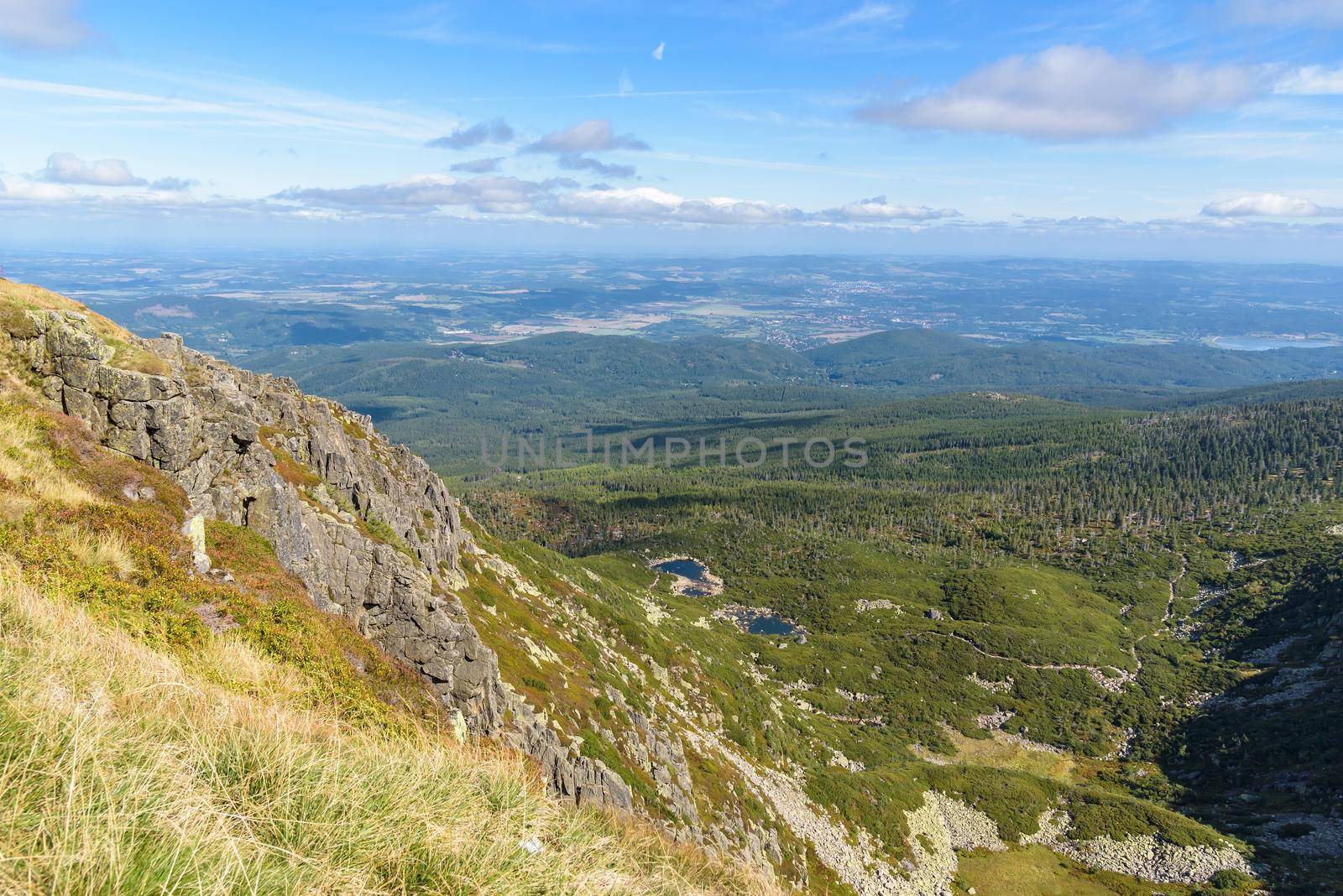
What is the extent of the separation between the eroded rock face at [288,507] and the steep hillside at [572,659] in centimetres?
13

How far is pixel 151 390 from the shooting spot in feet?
81.3

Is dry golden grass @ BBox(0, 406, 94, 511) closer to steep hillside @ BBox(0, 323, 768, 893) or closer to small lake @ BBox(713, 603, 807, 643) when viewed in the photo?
steep hillside @ BBox(0, 323, 768, 893)

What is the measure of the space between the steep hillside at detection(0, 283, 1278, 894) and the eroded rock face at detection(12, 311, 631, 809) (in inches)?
5.1

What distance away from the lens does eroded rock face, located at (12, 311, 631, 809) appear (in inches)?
966

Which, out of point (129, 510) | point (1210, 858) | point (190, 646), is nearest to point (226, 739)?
point (190, 646)

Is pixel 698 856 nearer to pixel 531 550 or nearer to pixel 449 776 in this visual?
pixel 449 776

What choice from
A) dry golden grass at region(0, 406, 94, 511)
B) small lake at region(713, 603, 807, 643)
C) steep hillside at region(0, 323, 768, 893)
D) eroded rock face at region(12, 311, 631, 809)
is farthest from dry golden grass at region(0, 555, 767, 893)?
small lake at region(713, 603, 807, 643)

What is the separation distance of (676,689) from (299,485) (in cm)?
4876

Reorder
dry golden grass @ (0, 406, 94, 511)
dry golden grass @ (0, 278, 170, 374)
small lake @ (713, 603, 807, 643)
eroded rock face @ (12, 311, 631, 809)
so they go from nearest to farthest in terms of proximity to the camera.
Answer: dry golden grass @ (0, 406, 94, 511) → eroded rock face @ (12, 311, 631, 809) → dry golden grass @ (0, 278, 170, 374) → small lake @ (713, 603, 807, 643)

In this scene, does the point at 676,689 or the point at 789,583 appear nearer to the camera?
the point at 676,689

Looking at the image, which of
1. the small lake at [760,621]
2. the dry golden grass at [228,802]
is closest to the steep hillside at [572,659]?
the dry golden grass at [228,802]

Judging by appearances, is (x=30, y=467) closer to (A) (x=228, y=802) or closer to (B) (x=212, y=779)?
(B) (x=212, y=779)

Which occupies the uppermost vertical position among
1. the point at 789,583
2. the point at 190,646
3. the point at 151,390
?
the point at 151,390

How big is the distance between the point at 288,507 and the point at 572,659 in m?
35.0
